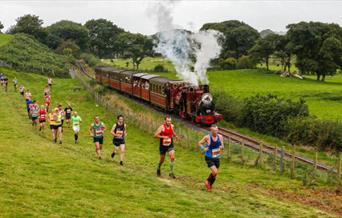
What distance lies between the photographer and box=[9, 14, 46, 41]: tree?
12888cm

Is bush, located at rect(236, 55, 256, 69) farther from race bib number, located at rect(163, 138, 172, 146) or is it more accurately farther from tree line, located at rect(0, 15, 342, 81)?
race bib number, located at rect(163, 138, 172, 146)

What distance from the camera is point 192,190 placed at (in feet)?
46.9

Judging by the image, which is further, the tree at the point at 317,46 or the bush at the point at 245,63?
the bush at the point at 245,63

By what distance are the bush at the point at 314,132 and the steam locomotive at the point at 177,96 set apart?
5553mm

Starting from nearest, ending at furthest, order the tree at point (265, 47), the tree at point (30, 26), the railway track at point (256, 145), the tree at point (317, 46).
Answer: the railway track at point (256, 145), the tree at point (317, 46), the tree at point (265, 47), the tree at point (30, 26)

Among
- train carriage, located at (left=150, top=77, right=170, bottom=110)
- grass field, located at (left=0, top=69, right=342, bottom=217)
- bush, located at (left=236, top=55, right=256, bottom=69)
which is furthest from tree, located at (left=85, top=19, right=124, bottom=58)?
grass field, located at (left=0, top=69, right=342, bottom=217)

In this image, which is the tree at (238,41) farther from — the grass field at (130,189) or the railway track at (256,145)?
the grass field at (130,189)

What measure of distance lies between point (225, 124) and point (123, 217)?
26084mm

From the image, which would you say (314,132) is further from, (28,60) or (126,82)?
(28,60)

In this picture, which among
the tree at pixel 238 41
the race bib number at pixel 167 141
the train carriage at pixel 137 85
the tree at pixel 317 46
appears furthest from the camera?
the tree at pixel 238 41

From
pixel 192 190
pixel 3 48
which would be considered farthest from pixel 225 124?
pixel 3 48

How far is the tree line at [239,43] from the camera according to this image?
7525 centimetres

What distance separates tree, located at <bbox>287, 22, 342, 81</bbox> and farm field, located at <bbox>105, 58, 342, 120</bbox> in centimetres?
347

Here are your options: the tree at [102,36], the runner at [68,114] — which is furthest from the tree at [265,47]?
the tree at [102,36]
